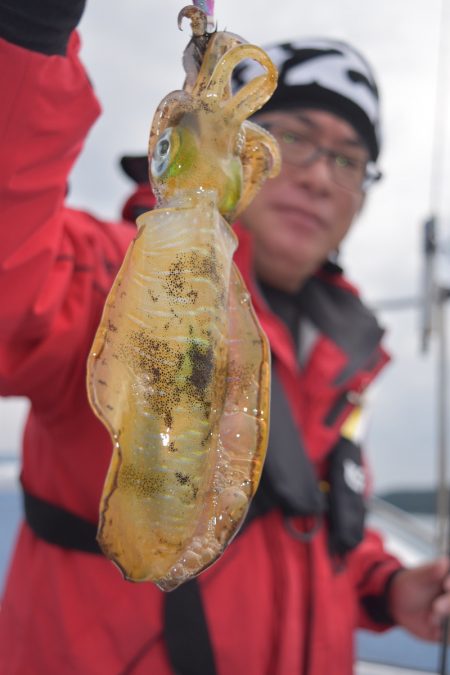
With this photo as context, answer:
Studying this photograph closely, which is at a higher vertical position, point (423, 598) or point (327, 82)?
point (327, 82)

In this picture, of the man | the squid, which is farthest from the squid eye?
the man

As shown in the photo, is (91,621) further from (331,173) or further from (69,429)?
(331,173)

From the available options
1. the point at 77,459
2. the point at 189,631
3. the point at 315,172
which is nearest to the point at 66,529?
the point at 77,459

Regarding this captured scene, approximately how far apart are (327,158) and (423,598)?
139 centimetres

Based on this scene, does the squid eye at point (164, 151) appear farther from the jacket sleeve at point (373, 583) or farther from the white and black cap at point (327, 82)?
the jacket sleeve at point (373, 583)

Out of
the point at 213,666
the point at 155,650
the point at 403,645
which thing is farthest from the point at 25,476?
the point at 403,645

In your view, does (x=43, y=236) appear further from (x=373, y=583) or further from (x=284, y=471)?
(x=373, y=583)

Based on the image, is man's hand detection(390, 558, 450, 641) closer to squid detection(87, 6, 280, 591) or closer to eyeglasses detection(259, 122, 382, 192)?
eyeglasses detection(259, 122, 382, 192)

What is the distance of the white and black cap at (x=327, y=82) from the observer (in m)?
1.77

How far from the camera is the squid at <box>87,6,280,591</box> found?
49 cm

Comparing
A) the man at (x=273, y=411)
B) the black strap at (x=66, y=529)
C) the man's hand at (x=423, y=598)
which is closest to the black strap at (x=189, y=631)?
the man at (x=273, y=411)

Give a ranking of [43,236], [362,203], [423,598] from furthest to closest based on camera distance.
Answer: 1. [362,203]
2. [423,598]
3. [43,236]

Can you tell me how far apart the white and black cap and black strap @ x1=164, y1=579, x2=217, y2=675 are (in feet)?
4.36

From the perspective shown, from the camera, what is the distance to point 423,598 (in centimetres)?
194
